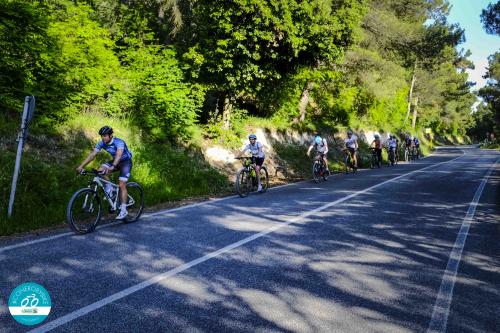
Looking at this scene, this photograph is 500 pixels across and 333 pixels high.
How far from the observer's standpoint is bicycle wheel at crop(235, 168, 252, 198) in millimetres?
11625

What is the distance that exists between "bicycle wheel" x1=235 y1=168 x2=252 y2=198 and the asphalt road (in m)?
2.90

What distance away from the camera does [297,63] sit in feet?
61.3

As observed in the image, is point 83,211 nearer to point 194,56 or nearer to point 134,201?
point 134,201

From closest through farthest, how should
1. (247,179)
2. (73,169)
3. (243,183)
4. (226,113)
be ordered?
(73,169) < (243,183) < (247,179) < (226,113)

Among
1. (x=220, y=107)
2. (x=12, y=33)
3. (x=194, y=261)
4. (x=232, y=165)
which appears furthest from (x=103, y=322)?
(x=220, y=107)

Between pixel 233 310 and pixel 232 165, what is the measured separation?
1260cm

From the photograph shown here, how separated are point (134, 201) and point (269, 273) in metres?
4.32

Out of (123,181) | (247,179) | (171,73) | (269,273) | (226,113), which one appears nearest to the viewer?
(269,273)

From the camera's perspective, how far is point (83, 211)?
7.04 meters

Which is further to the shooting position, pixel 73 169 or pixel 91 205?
pixel 73 169

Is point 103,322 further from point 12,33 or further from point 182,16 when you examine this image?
point 182,16

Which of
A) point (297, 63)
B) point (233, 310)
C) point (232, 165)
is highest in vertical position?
point (297, 63)

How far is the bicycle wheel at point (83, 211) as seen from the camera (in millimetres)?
6723

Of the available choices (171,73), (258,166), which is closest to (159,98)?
(171,73)
